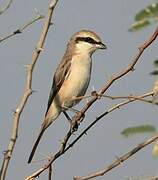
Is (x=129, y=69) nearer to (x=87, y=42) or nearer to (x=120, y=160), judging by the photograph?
(x=120, y=160)

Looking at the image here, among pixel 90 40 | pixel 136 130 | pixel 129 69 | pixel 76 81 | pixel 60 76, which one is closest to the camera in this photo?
pixel 136 130

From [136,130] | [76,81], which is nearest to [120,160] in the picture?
[136,130]

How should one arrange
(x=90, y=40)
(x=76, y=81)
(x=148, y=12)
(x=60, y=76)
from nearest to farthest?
1. (x=148, y=12)
2. (x=76, y=81)
3. (x=60, y=76)
4. (x=90, y=40)

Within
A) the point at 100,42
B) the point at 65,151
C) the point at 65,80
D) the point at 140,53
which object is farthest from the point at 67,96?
the point at 140,53

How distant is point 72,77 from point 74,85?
0.12 meters

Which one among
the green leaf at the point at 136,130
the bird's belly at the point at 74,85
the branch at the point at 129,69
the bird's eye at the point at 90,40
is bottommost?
the green leaf at the point at 136,130

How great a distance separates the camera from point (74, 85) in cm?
704

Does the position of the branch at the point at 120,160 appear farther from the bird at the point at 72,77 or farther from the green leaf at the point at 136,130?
the bird at the point at 72,77

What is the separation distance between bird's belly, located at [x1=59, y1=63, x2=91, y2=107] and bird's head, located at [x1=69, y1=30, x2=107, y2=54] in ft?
1.28

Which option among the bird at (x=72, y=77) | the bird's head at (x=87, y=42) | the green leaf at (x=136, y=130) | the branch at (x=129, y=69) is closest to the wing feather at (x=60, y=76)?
the bird at (x=72, y=77)

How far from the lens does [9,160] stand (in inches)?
102

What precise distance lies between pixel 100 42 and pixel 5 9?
4.34m

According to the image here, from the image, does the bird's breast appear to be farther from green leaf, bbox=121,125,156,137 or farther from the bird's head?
green leaf, bbox=121,125,156,137

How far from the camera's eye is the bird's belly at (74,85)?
698 cm
